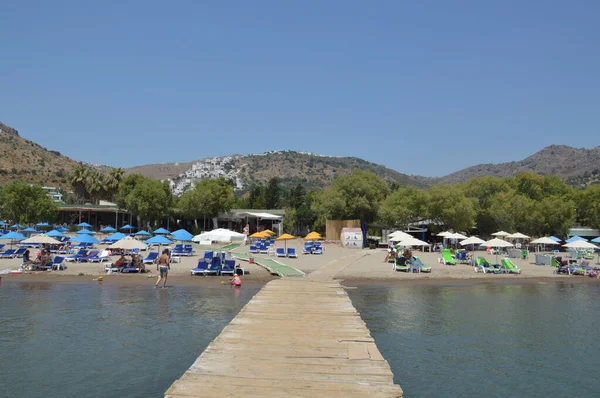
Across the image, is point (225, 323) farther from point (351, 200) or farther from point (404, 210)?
point (351, 200)

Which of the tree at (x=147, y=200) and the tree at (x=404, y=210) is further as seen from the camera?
the tree at (x=147, y=200)

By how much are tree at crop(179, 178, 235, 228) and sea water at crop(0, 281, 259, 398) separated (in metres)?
42.9

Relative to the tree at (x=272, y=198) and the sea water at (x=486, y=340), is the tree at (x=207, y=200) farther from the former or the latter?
the sea water at (x=486, y=340)

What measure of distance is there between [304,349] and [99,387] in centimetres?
424

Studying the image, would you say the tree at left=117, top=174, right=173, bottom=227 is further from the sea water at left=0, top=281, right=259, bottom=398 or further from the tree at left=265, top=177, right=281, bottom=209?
the sea water at left=0, top=281, right=259, bottom=398

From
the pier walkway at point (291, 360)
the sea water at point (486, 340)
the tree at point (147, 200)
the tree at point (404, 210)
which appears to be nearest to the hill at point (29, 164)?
the tree at point (147, 200)

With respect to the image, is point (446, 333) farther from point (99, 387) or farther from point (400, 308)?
point (99, 387)

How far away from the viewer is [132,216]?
70000 mm

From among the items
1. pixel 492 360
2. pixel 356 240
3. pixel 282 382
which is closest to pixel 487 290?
pixel 492 360

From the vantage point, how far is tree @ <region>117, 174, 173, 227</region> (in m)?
60.8

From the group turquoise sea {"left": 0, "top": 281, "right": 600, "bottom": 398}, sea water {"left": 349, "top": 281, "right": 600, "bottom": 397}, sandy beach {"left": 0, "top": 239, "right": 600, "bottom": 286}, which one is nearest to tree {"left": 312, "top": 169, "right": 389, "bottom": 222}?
sandy beach {"left": 0, "top": 239, "right": 600, "bottom": 286}

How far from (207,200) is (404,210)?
25.8 metres

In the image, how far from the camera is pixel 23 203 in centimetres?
5706

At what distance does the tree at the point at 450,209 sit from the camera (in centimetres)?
5269
